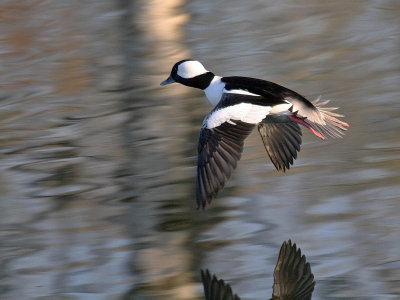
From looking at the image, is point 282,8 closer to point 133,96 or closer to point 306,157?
point 133,96

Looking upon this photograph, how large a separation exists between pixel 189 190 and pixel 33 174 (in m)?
1.22

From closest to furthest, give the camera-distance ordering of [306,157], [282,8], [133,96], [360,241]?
1. [360,241]
2. [306,157]
3. [133,96]
4. [282,8]

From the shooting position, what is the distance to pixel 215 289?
14.4ft

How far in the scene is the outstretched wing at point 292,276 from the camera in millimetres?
4215

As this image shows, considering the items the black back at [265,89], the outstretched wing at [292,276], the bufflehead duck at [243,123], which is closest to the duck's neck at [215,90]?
the bufflehead duck at [243,123]

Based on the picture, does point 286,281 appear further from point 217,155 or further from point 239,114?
point 239,114

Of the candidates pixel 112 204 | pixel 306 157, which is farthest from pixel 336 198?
pixel 112 204

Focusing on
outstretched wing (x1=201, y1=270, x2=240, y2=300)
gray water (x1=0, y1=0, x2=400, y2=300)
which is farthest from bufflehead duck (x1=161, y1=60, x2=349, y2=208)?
outstretched wing (x1=201, y1=270, x2=240, y2=300)

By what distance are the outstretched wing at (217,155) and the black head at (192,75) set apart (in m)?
1.01

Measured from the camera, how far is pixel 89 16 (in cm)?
1070

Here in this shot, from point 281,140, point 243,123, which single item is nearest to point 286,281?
point 243,123

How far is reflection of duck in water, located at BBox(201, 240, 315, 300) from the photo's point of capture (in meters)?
4.22

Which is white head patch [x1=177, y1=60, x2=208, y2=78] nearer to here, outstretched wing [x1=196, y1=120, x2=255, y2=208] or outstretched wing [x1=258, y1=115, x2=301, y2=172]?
outstretched wing [x1=258, y1=115, x2=301, y2=172]

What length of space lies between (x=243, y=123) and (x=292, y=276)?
109 cm
